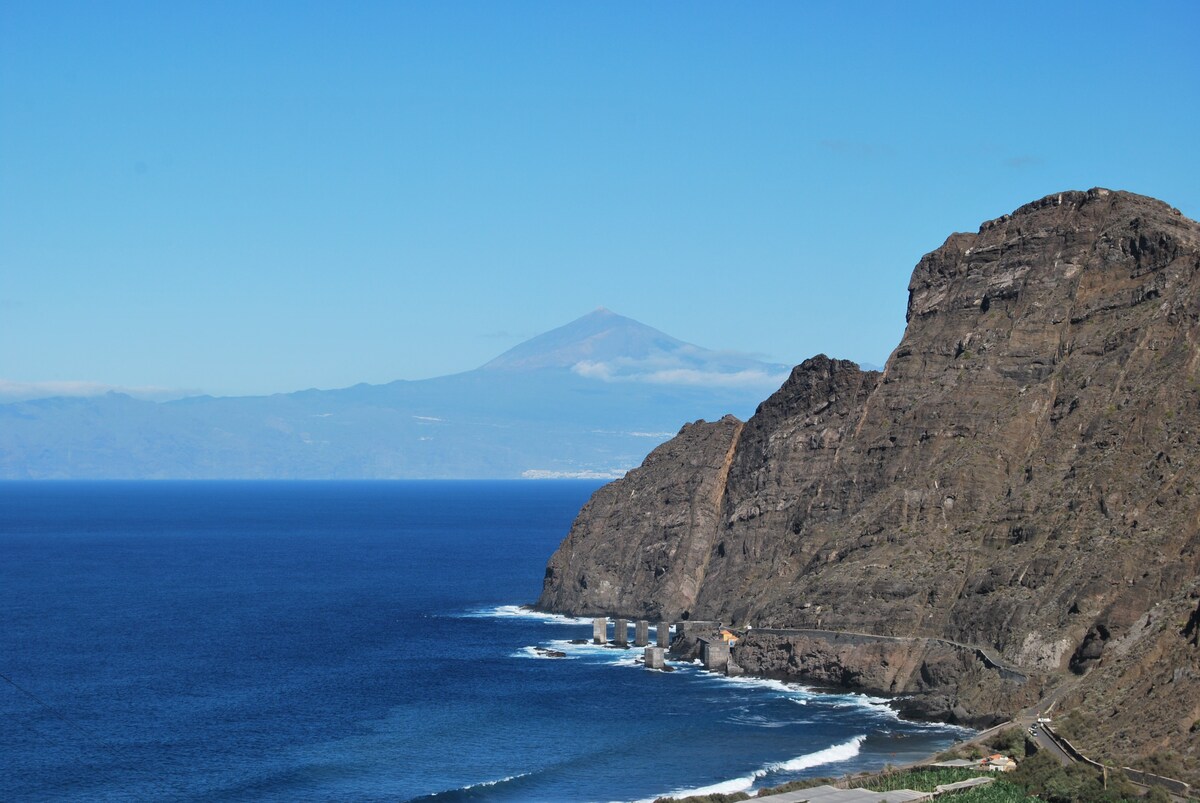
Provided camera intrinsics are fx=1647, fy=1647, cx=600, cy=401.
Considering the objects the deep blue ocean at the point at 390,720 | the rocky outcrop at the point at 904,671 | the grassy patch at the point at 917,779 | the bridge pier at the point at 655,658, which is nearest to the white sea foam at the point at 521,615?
the deep blue ocean at the point at 390,720

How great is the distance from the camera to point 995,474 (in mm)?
130625

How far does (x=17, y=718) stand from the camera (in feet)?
371

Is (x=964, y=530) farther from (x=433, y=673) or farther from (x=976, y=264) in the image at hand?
(x=433, y=673)

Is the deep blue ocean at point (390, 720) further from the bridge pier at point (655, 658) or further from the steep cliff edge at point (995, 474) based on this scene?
the steep cliff edge at point (995, 474)

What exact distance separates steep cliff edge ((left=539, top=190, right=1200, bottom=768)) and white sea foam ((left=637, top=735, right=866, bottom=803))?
1434cm

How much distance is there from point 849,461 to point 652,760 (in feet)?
170

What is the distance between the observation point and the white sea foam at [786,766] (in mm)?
91488

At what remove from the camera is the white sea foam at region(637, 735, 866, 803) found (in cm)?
9149

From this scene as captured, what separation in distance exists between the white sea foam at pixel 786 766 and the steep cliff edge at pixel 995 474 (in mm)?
14338

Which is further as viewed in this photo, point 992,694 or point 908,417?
point 908,417

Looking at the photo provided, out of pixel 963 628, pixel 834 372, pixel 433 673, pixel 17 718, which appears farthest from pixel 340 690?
pixel 834 372

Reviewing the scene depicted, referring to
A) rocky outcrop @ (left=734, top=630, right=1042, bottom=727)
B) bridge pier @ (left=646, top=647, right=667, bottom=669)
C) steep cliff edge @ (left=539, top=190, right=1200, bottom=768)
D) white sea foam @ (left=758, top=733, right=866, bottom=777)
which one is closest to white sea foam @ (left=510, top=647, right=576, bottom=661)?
bridge pier @ (left=646, top=647, right=667, bottom=669)

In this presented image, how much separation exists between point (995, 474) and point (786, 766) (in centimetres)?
4167

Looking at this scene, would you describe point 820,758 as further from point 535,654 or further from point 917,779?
point 535,654
